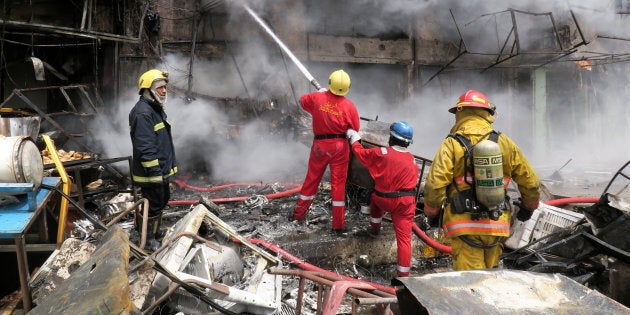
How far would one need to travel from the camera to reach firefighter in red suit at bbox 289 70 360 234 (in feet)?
18.1

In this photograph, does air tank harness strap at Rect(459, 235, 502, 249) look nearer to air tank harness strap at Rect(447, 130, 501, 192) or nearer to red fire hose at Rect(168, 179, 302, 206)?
air tank harness strap at Rect(447, 130, 501, 192)

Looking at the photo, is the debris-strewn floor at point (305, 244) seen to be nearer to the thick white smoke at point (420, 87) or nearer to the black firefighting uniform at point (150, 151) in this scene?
the black firefighting uniform at point (150, 151)

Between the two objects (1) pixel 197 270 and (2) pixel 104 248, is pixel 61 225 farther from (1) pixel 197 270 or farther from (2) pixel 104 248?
(2) pixel 104 248

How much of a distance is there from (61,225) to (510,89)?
40.3ft

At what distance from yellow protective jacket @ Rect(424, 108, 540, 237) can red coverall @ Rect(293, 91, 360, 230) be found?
2108mm

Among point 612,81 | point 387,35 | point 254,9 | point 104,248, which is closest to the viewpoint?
point 104,248

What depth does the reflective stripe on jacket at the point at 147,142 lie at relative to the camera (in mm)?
4395

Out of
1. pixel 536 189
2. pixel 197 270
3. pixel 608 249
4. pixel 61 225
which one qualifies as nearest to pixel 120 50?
pixel 61 225

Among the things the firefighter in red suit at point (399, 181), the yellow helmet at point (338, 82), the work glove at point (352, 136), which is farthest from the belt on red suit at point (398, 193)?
the yellow helmet at point (338, 82)

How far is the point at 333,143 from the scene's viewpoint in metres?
5.55

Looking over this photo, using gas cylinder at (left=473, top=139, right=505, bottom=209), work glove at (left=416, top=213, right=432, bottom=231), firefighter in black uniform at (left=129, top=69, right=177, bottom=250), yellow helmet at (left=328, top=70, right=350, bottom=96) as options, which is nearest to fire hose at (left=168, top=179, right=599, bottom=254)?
work glove at (left=416, top=213, right=432, bottom=231)

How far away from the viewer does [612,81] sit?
14062mm

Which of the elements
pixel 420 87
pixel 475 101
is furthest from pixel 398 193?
pixel 420 87

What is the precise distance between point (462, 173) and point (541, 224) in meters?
2.53
